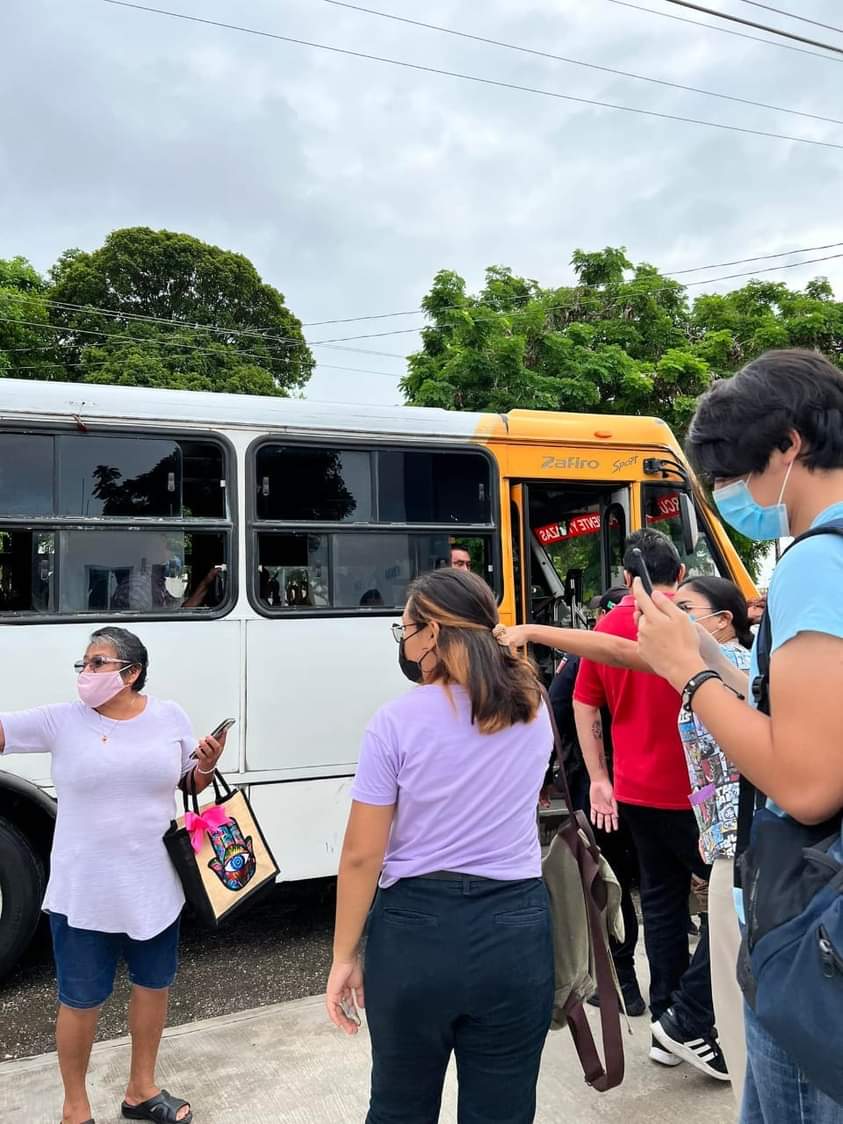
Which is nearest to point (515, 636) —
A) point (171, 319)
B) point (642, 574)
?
point (642, 574)

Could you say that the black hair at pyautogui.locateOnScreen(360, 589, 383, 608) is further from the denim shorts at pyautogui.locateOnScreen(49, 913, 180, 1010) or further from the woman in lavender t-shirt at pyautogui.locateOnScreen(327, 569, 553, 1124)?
the woman in lavender t-shirt at pyautogui.locateOnScreen(327, 569, 553, 1124)

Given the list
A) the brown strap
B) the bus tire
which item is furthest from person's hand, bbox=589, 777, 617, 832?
the bus tire

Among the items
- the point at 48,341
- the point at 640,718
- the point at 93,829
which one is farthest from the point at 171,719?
the point at 48,341

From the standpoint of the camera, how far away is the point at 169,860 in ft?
9.45

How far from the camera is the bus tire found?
13.2ft

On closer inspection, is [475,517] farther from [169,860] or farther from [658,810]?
[169,860]

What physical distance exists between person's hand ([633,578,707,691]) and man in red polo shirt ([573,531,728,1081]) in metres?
1.43

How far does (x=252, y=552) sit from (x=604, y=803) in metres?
2.23

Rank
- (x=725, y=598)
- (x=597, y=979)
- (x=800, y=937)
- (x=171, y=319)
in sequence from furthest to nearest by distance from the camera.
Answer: (x=171, y=319)
(x=725, y=598)
(x=597, y=979)
(x=800, y=937)

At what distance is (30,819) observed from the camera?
420 cm

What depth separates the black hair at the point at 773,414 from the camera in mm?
1456

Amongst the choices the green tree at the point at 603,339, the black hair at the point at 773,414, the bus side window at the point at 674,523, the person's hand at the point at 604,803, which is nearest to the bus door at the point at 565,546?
the bus side window at the point at 674,523

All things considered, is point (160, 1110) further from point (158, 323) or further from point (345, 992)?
point (158, 323)

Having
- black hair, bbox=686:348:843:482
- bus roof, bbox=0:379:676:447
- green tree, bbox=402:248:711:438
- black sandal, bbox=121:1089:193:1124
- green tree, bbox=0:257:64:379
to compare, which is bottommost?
black sandal, bbox=121:1089:193:1124
